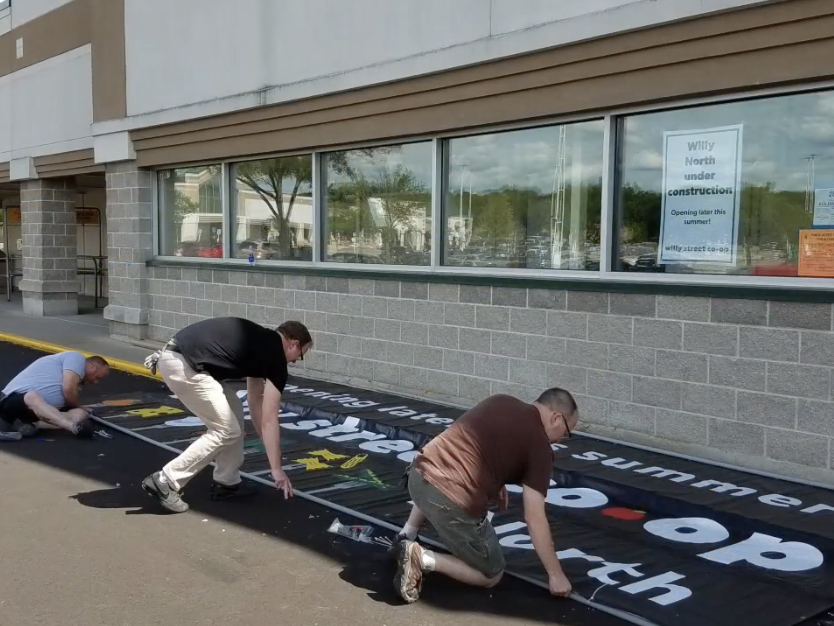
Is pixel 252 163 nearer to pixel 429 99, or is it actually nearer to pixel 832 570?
pixel 429 99

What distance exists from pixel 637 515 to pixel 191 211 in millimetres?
9159

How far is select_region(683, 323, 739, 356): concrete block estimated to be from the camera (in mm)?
6598

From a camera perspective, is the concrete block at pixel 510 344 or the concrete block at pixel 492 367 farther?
the concrete block at pixel 492 367

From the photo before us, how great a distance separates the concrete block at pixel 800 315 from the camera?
20.0 feet

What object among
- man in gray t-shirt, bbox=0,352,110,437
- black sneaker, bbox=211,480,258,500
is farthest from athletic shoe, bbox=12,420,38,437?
black sneaker, bbox=211,480,258,500

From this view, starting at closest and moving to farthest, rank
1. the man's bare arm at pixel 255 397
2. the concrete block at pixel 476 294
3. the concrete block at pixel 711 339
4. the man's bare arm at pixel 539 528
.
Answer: the man's bare arm at pixel 539 528
the man's bare arm at pixel 255 397
the concrete block at pixel 711 339
the concrete block at pixel 476 294

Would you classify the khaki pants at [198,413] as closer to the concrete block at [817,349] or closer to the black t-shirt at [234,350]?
the black t-shirt at [234,350]

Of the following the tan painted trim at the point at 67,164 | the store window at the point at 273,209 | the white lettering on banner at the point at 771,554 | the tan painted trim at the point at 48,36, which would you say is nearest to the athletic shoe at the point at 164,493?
the white lettering on banner at the point at 771,554

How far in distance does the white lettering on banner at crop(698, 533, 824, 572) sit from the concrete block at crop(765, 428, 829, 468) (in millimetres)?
1338

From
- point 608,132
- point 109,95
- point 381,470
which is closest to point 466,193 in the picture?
point 608,132

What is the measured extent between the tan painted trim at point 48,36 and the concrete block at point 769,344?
12789 millimetres

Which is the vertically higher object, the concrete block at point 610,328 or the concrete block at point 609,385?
the concrete block at point 610,328

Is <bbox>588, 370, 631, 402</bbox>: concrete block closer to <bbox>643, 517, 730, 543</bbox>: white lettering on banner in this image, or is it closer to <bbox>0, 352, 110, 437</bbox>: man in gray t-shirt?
<bbox>643, 517, 730, 543</bbox>: white lettering on banner

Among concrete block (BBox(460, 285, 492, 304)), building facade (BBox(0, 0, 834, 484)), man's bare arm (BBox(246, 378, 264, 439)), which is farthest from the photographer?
concrete block (BBox(460, 285, 492, 304))
